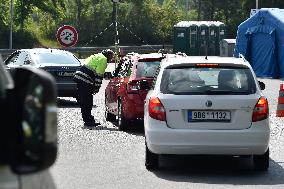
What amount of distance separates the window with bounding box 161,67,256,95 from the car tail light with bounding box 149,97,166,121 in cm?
16

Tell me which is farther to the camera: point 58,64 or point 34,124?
point 58,64

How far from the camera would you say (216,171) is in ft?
34.7

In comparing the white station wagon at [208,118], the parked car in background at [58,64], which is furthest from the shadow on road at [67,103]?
the white station wagon at [208,118]

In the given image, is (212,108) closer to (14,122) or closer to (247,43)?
A: (14,122)

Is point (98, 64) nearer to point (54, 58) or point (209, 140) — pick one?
point (54, 58)

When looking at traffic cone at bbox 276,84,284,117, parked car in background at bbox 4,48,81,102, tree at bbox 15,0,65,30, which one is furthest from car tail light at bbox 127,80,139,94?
tree at bbox 15,0,65,30

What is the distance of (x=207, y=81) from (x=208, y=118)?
2.15ft

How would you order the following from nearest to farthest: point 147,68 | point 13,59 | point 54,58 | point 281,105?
point 147,68, point 281,105, point 54,58, point 13,59

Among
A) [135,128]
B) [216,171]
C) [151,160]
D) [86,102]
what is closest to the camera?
[151,160]

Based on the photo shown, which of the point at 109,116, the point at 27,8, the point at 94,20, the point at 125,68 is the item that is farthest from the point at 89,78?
the point at 94,20

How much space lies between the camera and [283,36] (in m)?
35.8

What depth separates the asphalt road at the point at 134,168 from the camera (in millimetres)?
9438

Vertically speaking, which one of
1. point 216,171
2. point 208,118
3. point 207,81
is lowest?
point 216,171

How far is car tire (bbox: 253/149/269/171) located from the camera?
1041 cm
